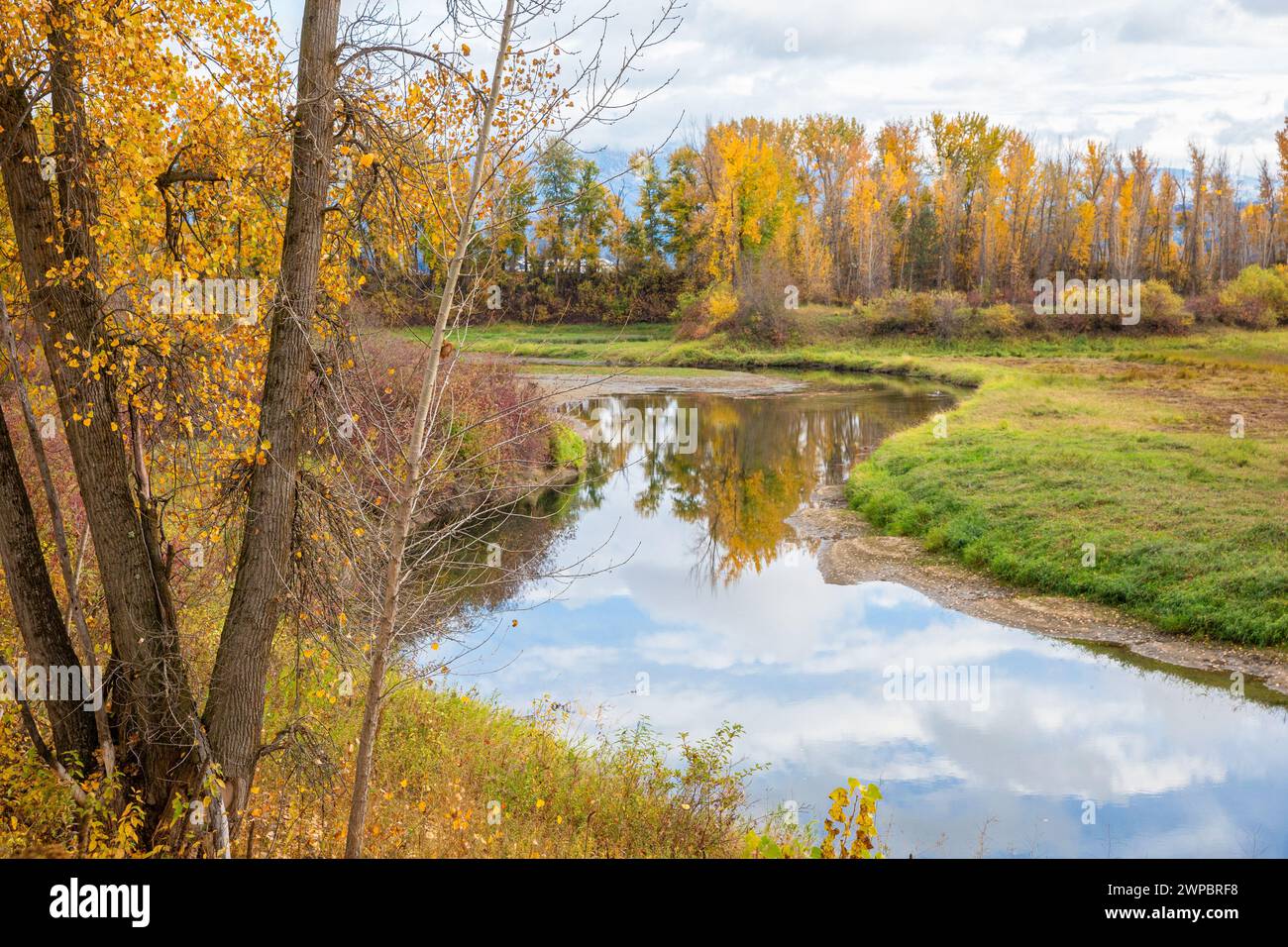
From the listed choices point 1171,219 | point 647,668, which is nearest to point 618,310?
point 1171,219

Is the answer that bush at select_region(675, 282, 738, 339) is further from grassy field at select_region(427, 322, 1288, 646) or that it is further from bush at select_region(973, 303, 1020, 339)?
grassy field at select_region(427, 322, 1288, 646)

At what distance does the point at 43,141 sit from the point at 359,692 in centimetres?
708

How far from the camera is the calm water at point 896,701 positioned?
33.1 feet

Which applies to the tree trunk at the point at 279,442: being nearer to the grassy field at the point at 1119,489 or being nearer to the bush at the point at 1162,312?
the grassy field at the point at 1119,489

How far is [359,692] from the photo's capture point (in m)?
11.9

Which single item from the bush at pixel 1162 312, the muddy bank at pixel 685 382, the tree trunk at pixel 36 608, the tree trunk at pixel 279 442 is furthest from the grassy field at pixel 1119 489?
the bush at pixel 1162 312

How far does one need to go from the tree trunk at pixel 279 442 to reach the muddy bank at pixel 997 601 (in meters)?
12.2

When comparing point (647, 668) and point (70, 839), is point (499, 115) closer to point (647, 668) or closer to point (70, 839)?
point (70, 839)

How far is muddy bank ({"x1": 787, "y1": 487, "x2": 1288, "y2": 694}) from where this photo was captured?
13.7 meters

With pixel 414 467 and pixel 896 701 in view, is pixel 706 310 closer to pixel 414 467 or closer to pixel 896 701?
pixel 896 701

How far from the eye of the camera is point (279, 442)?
6.97m

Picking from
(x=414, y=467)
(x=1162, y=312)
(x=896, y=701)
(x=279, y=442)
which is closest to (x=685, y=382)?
(x=1162, y=312)

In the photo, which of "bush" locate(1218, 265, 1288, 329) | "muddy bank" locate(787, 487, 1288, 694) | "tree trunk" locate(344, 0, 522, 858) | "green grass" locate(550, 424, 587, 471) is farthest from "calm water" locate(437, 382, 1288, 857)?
"bush" locate(1218, 265, 1288, 329)

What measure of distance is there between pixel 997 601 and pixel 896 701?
4.41m
